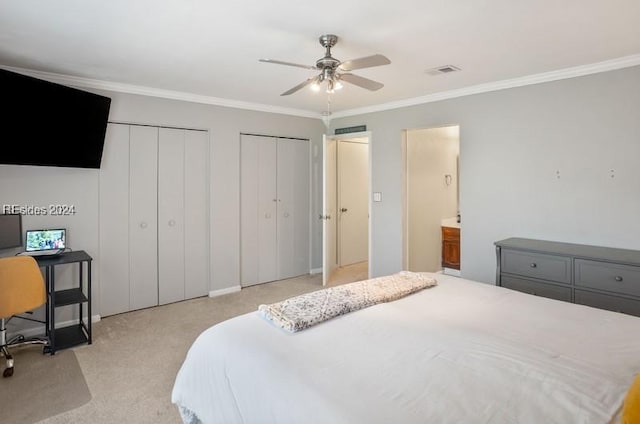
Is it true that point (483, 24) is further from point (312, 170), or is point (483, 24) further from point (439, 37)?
point (312, 170)

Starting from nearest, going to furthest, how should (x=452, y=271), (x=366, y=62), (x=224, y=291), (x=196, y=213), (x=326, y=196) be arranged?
(x=366, y=62) < (x=196, y=213) < (x=224, y=291) < (x=326, y=196) < (x=452, y=271)

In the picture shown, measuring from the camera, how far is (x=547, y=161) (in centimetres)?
352

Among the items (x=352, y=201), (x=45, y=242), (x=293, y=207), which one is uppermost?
(x=352, y=201)

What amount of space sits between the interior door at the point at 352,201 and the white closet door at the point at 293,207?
71 centimetres

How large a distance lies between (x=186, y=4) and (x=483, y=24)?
184 cm

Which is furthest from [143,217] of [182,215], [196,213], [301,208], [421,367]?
[421,367]

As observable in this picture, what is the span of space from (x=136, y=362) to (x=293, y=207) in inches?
116

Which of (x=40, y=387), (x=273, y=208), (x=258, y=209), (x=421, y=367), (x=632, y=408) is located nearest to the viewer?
(x=632, y=408)

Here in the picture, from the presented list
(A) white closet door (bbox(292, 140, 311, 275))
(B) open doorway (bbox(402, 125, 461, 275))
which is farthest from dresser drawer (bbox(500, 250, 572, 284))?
(A) white closet door (bbox(292, 140, 311, 275))

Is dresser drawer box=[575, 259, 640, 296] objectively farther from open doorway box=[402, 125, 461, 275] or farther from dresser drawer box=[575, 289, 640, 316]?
open doorway box=[402, 125, 461, 275]

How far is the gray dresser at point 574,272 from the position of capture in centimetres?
279

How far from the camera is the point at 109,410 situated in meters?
2.35

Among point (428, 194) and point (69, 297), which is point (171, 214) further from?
point (428, 194)

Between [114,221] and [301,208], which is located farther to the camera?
[301,208]
